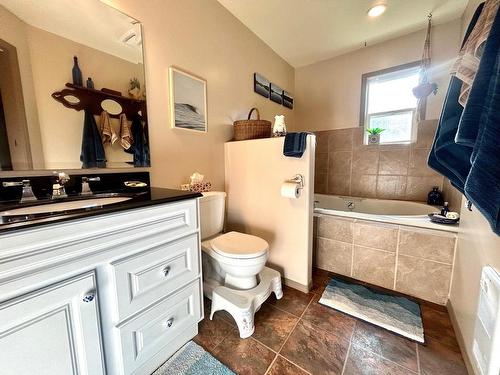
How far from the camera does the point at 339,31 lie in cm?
221

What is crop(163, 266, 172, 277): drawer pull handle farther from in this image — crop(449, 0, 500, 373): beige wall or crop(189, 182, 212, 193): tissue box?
crop(449, 0, 500, 373): beige wall

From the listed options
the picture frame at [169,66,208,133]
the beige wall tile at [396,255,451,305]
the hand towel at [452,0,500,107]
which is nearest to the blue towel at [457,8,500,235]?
the hand towel at [452,0,500,107]

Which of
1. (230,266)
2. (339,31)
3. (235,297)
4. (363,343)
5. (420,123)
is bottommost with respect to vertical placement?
(363,343)

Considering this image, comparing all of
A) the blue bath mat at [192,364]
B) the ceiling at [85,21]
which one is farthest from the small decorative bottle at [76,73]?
the blue bath mat at [192,364]

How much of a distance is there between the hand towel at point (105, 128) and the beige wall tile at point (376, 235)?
1958 mm

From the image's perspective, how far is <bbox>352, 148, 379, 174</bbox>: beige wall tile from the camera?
2.57m

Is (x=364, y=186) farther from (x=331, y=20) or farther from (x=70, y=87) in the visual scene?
(x=70, y=87)

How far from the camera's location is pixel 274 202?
5.75ft

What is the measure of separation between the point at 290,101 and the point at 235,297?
2.76 meters

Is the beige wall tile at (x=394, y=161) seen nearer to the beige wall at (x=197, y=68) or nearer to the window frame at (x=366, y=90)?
the window frame at (x=366, y=90)

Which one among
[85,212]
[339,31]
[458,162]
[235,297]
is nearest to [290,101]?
[339,31]

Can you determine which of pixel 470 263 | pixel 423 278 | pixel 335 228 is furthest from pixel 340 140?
pixel 470 263

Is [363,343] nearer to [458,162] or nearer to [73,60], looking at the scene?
[458,162]

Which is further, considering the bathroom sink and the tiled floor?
the tiled floor
